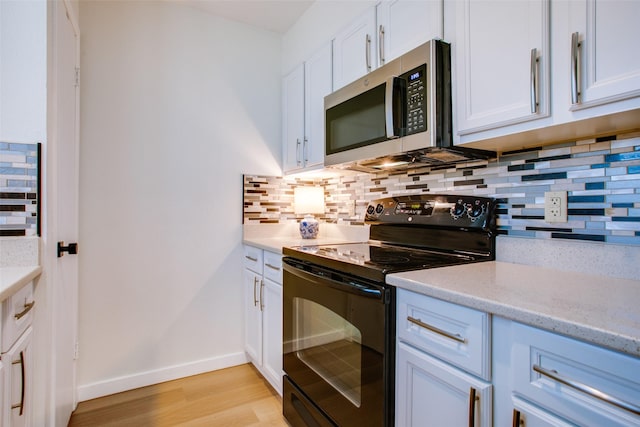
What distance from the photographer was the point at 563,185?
1193 millimetres

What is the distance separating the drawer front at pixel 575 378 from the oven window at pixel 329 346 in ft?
1.85

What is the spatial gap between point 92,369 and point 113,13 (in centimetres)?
221

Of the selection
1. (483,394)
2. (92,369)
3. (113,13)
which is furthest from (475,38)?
(92,369)

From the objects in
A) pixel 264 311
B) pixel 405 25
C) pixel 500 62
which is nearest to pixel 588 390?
pixel 500 62

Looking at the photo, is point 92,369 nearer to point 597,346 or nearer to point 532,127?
point 597,346

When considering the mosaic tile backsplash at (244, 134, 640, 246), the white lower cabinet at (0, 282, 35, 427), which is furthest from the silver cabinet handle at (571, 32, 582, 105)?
the white lower cabinet at (0, 282, 35, 427)

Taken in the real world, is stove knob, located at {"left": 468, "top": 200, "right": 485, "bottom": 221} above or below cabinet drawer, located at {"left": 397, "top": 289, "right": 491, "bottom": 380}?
above

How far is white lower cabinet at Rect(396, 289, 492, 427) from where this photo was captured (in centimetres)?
85

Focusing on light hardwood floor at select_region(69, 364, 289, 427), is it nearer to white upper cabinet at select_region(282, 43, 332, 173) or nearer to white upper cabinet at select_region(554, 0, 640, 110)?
white upper cabinet at select_region(282, 43, 332, 173)

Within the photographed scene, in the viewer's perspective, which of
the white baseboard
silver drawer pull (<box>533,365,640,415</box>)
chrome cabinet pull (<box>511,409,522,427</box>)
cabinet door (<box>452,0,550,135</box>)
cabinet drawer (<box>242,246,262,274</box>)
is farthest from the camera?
cabinet drawer (<box>242,246,262,274</box>)

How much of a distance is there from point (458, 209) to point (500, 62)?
2.03ft

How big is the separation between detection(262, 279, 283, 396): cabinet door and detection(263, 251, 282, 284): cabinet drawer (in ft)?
0.11

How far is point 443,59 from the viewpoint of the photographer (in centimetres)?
129

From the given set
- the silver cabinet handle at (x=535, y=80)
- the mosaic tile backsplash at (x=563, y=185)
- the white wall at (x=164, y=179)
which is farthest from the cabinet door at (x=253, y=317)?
the silver cabinet handle at (x=535, y=80)
